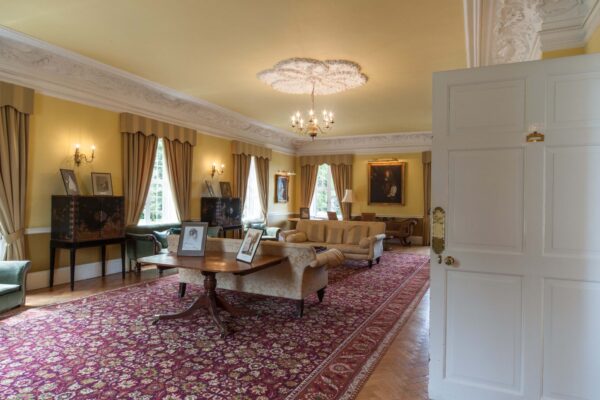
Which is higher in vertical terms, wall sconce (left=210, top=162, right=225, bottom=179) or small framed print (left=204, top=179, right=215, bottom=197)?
wall sconce (left=210, top=162, right=225, bottom=179)

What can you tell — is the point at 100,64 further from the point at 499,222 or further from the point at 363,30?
the point at 499,222

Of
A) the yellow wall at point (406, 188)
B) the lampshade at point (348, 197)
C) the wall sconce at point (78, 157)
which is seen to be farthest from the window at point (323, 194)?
the wall sconce at point (78, 157)

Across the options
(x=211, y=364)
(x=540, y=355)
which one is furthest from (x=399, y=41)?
(x=211, y=364)

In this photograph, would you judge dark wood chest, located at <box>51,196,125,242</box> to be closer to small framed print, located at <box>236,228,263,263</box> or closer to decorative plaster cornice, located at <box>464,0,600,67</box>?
small framed print, located at <box>236,228,263,263</box>

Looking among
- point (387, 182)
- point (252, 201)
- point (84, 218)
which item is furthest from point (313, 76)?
point (387, 182)

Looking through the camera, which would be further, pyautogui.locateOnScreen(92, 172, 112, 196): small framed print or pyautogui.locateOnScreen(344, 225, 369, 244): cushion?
pyautogui.locateOnScreen(344, 225, 369, 244): cushion

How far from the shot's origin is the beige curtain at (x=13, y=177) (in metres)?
4.73

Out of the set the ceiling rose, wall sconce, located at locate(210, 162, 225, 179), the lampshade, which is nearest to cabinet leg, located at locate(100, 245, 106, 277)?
wall sconce, located at locate(210, 162, 225, 179)

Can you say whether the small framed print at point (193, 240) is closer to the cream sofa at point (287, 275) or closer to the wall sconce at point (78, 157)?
the cream sofa at point (287, 275)

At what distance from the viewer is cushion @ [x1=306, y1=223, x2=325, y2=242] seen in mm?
7812

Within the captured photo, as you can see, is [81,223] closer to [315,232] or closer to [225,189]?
[225,189]

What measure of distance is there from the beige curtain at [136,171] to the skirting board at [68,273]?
78cm

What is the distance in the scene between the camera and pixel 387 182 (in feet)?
36.8

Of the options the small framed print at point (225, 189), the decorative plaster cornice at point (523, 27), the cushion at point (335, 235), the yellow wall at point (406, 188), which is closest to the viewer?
the decorative plaster cornice at point (523, 27)
